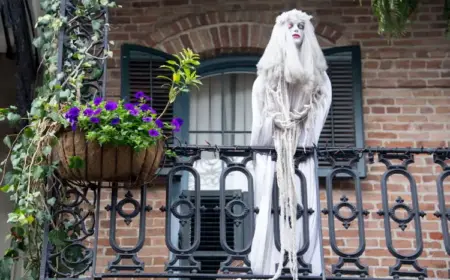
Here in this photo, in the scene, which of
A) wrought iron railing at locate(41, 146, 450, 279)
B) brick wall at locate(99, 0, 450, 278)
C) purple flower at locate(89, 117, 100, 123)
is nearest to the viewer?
purple flower at locate(89, 117, 100, 123)

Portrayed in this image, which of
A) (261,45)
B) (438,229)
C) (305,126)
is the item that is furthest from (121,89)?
(438,229)

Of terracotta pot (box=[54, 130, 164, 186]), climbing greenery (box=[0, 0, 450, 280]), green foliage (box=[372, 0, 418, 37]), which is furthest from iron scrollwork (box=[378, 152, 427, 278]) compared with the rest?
terracotta pot (box=[54, 130, 164, 186])

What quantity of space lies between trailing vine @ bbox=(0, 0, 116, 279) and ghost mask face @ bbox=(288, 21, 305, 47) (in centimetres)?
133

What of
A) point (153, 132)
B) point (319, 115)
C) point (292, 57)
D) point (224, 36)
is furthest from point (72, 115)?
point (224, 36)

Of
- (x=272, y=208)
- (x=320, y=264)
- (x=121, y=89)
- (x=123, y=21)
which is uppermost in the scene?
(x=123, y=21)

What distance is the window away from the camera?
8.27m

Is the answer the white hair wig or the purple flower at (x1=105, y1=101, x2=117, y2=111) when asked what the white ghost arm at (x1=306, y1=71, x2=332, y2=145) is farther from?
the purple flower at (x1=105, y1=101, x2=117, y2=111)

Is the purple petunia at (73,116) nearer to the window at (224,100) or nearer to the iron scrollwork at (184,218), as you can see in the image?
the iron scrollwork at (184,218)

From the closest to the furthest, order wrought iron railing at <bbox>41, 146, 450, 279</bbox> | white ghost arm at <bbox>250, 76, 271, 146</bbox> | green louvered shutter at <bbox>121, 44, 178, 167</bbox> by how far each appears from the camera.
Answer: wrought iron railing at <bbox>41, 146, 450, 279</bbox> < white ghost arm at <bbox>250, 76, 271, 146</bbox> < green louvered shutter at <bbox>121, 44, 178, 167</bbox>

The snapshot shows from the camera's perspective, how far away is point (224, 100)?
852 cm

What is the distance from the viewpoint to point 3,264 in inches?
226

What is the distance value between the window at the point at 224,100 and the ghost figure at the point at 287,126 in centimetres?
190

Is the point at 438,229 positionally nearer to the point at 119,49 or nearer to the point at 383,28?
the point at 383,28

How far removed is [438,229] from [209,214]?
2.02 metres
